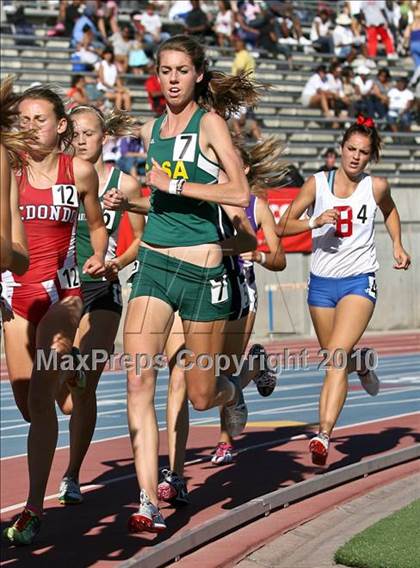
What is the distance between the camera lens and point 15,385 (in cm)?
778

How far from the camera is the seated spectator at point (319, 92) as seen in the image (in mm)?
30469

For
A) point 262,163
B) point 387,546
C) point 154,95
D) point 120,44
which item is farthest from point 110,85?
point 387,546

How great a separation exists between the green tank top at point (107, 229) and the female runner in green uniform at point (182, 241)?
1229 millimetres

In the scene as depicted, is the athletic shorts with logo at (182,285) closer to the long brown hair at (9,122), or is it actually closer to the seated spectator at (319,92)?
the long brown hair at (9,122)

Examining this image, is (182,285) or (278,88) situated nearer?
(182,285)

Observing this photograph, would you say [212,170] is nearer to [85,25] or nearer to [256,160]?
[256,160]

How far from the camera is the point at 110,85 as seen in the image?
26656 millimetres

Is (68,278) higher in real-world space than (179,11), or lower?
lower

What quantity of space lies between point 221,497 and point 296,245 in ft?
57.6

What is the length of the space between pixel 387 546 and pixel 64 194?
2620 mm

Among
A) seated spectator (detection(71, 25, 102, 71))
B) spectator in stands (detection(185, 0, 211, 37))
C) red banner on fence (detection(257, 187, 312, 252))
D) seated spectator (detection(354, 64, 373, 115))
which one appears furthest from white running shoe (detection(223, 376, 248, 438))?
seated spectator (detection(354, 64, 373, 115))

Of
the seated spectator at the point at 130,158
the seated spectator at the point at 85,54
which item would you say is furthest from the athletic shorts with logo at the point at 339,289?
the seated spectator at the point at 85,54

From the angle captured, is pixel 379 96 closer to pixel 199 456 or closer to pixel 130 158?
pixel 130 158

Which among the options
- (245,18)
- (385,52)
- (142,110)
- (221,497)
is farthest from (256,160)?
(385,52)
